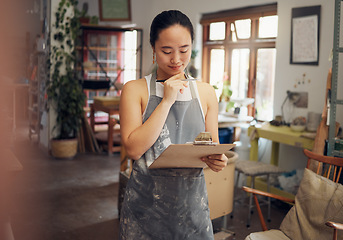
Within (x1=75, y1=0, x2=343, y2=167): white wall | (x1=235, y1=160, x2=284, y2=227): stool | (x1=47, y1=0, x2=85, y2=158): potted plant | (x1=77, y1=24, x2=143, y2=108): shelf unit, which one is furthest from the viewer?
(x1=77, y1=24, x2=143, y2=108): shelf unit

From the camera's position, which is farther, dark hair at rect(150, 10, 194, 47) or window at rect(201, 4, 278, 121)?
window at rect(201, 4, 278, 121)

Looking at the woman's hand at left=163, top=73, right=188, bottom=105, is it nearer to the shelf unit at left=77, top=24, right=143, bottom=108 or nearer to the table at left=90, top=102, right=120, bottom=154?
the table at left=90, top=102, right=120, bottom=154

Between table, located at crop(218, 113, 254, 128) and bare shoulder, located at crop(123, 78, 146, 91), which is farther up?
bare shoulder, located at crop(123, 78, 146, 91)

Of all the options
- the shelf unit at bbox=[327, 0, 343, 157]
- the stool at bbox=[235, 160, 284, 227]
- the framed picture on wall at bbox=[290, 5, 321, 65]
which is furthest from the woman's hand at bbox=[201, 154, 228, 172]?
the framed picture on wall at bbox=[290, 5, 321, 65]

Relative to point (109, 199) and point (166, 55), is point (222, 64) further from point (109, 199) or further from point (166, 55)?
point (166, 55)

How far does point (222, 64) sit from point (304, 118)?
1.98 metres

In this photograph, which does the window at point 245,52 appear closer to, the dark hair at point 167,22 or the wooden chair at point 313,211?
the wooden chair at point 313,211

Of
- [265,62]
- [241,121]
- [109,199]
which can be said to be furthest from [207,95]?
[265,62]

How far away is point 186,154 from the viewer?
1223mm

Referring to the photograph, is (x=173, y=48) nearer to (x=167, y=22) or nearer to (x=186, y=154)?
(x=167, y=22)

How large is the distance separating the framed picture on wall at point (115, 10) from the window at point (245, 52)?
2.04 meters

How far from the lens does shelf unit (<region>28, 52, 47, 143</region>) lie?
256 inches

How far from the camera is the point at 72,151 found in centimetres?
611

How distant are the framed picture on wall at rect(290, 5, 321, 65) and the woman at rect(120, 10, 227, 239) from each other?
351cm
